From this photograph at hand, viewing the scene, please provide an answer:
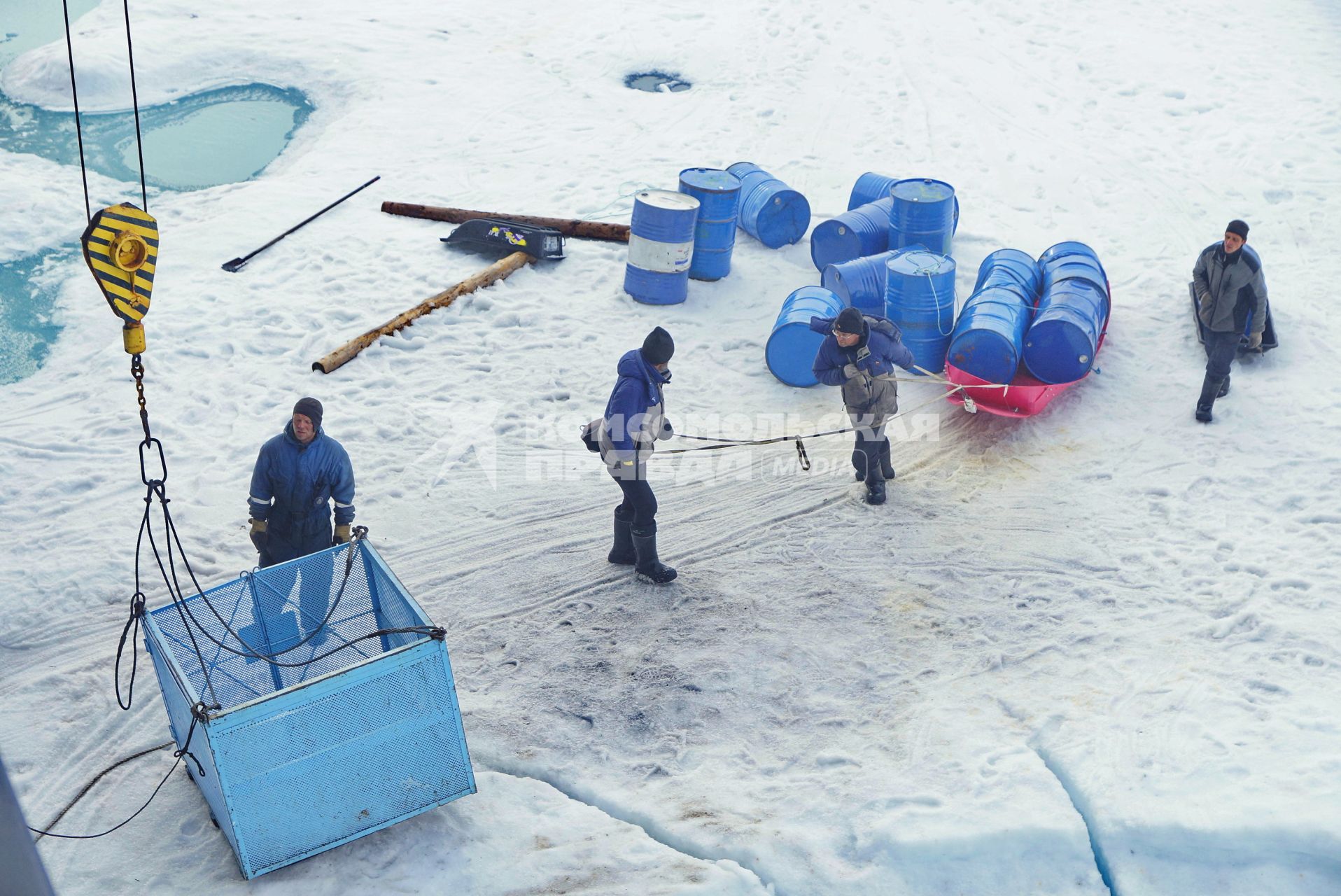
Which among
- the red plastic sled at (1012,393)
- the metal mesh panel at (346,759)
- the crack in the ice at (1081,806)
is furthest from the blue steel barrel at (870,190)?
the metal mesh panel at (346,759)

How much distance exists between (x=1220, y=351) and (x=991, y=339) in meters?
1.73

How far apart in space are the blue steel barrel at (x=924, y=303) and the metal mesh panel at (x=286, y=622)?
5324mm

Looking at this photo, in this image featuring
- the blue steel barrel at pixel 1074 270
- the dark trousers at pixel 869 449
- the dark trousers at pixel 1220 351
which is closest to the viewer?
the dark trousers at pixel 869 449

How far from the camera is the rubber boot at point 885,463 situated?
837 centimetres

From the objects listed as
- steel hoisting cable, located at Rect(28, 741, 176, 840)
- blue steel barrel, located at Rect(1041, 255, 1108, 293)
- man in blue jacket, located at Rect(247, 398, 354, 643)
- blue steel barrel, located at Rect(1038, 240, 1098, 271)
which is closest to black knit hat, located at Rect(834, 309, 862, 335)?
blue steel barrel, located at Rect(1041, 255, 1108, 293)

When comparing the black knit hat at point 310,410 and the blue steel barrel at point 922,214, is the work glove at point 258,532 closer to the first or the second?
the black knit hat at point 310,410

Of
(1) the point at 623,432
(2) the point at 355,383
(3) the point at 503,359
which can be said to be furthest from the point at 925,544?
(2) the point at 355,383

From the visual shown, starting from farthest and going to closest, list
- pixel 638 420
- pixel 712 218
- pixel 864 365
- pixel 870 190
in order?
pixel 870 190 < pixel 712 218 < pixel 864 365 < pixel 638 420

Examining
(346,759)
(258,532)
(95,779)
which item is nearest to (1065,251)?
(258,532)

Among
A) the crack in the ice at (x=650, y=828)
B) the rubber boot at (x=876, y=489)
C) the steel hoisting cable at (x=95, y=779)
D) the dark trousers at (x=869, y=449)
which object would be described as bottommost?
the steel hoisting cable at (x=95, y=779)

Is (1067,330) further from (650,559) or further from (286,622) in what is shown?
(286,622)

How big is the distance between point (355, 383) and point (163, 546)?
2.32 m

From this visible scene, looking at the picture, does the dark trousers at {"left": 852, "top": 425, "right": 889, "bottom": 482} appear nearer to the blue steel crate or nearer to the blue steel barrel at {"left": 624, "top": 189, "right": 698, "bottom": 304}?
the blue steel barrel at {"left": 624, "top": 189, "right": 698, "bottom": 304}

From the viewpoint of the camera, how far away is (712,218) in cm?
1091
